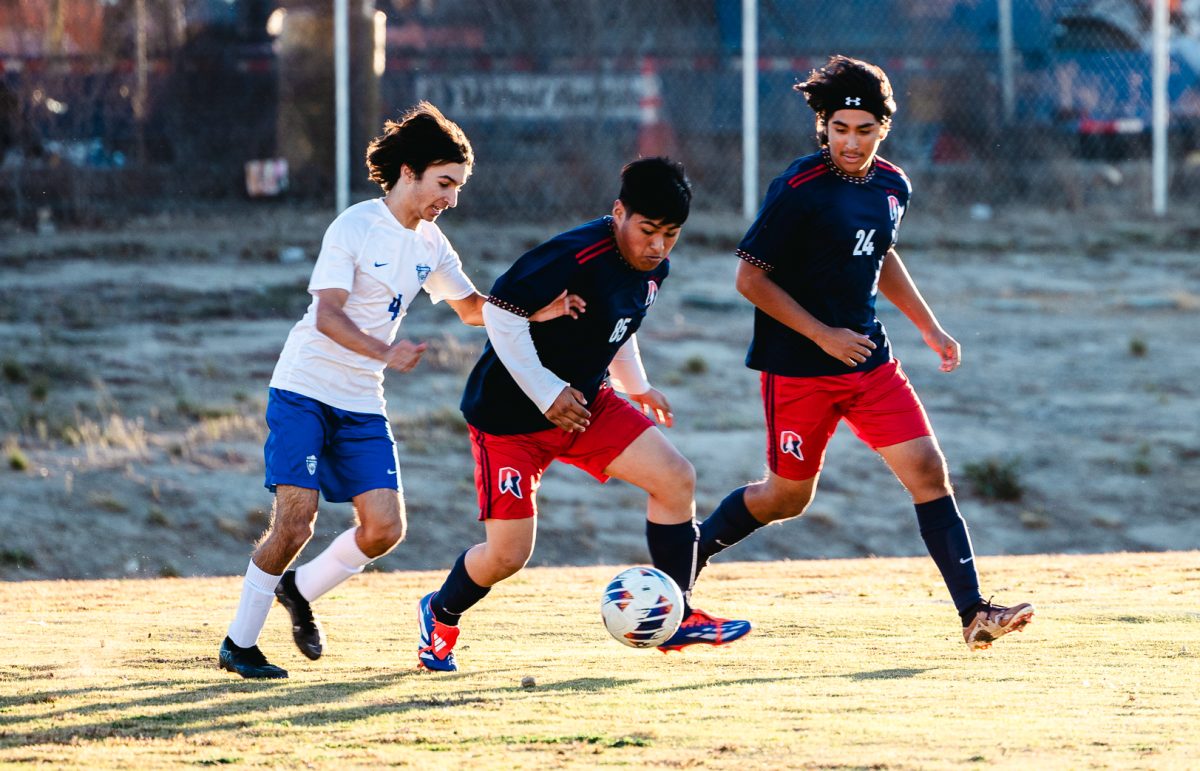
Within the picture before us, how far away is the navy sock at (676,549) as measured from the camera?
628cm

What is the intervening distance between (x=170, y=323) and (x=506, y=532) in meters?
10.5

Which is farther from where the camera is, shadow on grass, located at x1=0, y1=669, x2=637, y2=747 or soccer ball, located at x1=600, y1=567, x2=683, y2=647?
soccer ball, located at x1=600, y1=567, x2=683, y2=647

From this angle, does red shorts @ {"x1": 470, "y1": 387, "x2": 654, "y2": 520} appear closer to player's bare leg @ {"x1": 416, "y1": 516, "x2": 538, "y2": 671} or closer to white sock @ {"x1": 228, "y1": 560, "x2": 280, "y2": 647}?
player's bare leg @ {"x1": 416, "y1": 516, "x2": 538, "y2": 671}

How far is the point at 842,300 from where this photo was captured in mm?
6531

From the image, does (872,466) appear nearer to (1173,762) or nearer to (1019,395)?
(1019,395)

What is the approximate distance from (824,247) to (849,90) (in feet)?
1.80

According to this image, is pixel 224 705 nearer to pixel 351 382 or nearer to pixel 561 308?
pixel 351 382

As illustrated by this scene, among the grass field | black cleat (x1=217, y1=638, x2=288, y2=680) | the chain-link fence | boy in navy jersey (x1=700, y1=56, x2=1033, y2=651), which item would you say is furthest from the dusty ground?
black cleat (x1=217, y1=638, x2=288, y2=680)

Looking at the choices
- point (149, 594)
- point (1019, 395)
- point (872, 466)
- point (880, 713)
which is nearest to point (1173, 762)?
point (880, 713)

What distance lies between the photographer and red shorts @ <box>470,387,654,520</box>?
608cm

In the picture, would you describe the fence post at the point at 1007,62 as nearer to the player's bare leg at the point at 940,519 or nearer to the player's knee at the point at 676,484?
the player's bare leg at the point at 940,519

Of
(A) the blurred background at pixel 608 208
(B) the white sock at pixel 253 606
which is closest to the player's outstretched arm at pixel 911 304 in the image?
(B) the white sock at pixel 253 606

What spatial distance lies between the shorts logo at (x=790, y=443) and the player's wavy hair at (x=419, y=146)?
5.06ft

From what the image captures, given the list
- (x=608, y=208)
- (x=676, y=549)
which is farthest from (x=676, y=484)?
(x=608, y=208)
